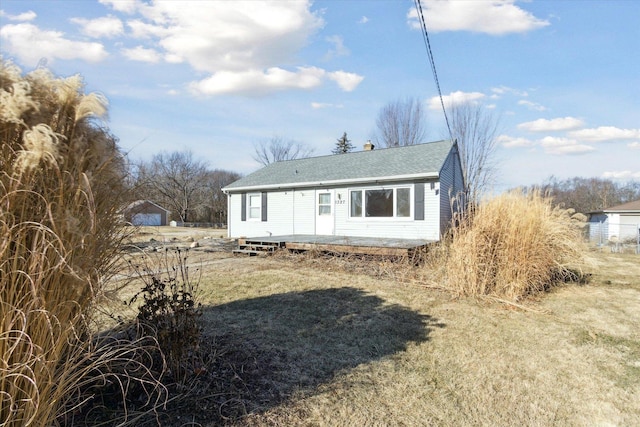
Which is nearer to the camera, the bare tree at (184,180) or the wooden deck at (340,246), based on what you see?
the wooden deck at (340,246)

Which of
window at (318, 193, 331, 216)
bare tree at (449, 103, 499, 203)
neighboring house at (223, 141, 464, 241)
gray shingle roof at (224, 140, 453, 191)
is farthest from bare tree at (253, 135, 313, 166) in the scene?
window at (318, 193, 331, 216)

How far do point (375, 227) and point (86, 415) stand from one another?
10514 mm

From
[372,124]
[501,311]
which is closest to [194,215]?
[372,124]

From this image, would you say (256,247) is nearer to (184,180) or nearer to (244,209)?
(244,209)

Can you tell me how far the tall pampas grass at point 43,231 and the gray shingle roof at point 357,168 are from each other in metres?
10.1

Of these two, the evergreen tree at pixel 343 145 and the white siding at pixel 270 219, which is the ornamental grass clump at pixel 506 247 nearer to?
the white siding at pixel 270 219

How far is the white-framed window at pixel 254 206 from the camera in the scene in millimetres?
15000

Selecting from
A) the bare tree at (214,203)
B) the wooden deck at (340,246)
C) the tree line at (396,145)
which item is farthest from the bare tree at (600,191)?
the bare tree at (214,203)

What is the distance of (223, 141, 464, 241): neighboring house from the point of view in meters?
11.1

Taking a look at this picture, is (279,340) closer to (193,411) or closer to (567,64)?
(193,411)

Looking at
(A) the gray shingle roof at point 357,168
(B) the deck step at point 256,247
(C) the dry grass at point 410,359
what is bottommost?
(C) the dry grass at point 410,359

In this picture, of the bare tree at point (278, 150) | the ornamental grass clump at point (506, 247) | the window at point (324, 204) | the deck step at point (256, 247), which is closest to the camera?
the ornamental grass clump at point (506, 247)

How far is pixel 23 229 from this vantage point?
1.47 metres

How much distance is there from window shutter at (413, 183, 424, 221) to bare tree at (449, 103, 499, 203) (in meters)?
11.5
